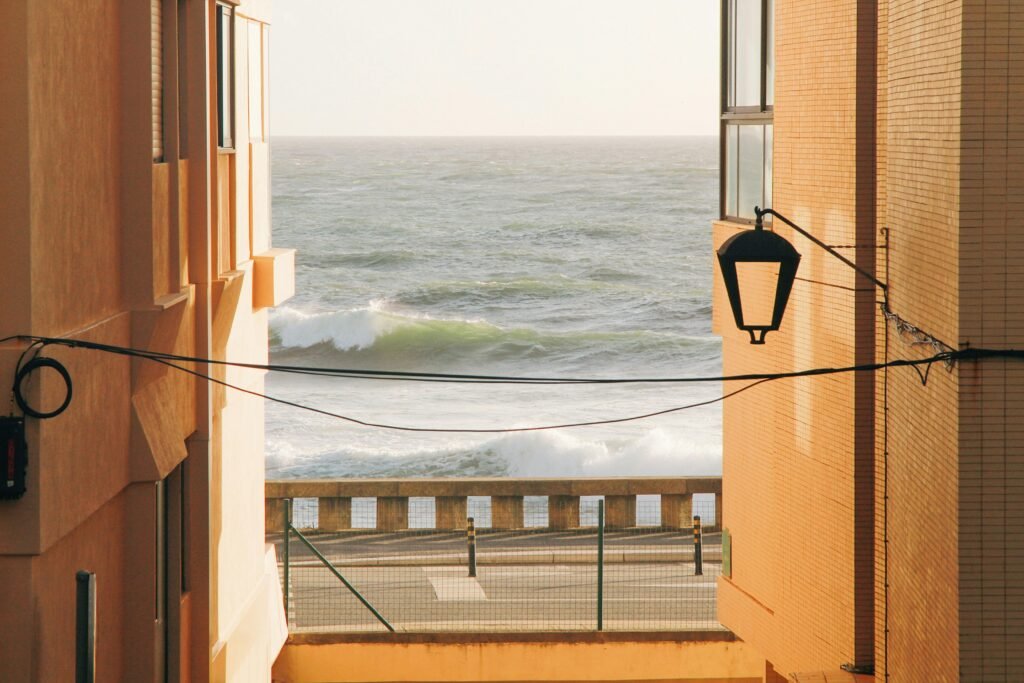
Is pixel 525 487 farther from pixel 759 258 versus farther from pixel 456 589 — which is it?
pixel 759 258

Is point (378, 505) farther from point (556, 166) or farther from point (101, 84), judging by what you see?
point (556, 166)

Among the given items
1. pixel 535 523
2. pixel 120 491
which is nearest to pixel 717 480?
pixel 535 523

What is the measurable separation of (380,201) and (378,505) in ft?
233

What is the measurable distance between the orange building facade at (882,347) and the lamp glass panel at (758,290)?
0.93 ft

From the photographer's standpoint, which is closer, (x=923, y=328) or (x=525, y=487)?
(x=923, y=328)

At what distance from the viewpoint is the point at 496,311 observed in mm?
65625

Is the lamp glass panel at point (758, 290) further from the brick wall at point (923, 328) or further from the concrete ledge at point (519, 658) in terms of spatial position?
the concrete ledge at point (519, 658)

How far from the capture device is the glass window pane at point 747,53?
14430 millimetres

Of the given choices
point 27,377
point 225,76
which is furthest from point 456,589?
point 27,377

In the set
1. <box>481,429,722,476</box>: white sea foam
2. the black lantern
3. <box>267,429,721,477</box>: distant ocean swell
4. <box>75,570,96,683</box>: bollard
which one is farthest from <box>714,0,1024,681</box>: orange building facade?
<box>481,429,722,476</box>: white sea foam

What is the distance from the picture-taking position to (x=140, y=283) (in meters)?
10.0

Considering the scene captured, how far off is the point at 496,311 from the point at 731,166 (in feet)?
165

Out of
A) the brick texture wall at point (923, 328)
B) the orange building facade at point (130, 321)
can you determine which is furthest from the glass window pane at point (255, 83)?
the brick texture wall at point (923, 328)

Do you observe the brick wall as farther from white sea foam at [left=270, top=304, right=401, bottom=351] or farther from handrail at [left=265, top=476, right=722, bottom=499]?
white sea foam at [left=270, top=304, right=401, bottom=351]
